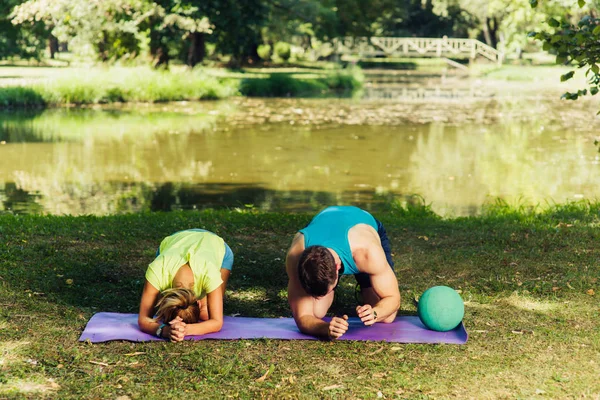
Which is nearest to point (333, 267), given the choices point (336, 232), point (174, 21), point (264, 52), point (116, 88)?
point (336, 232)

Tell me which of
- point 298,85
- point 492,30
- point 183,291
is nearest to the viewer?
point 183,291

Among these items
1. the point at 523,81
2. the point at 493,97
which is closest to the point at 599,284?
the point at 493,97

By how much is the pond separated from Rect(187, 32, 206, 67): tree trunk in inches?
270

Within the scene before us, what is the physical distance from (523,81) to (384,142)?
101 ft

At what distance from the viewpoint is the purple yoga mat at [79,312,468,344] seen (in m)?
5.45

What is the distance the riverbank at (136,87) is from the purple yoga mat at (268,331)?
2309 cm

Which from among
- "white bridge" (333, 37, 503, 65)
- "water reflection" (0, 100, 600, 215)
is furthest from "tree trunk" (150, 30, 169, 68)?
"white bridge" (333, 37, 503, 65)

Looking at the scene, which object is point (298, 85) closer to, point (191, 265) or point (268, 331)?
point (268, 331)

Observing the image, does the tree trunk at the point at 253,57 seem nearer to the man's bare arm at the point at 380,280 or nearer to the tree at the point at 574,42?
the tree at the point at 574,42

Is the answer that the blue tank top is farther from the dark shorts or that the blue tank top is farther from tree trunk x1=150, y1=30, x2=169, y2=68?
tree trunk x1=150, y1=30, x2=169, y2=68

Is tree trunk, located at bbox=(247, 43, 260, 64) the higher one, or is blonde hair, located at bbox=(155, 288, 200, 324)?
tree trunk, located at bbox=(247, 43, 260, 64)

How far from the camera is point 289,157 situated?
1789 cm

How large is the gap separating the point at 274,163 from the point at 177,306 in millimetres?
12035

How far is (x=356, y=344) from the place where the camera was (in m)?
5.44
